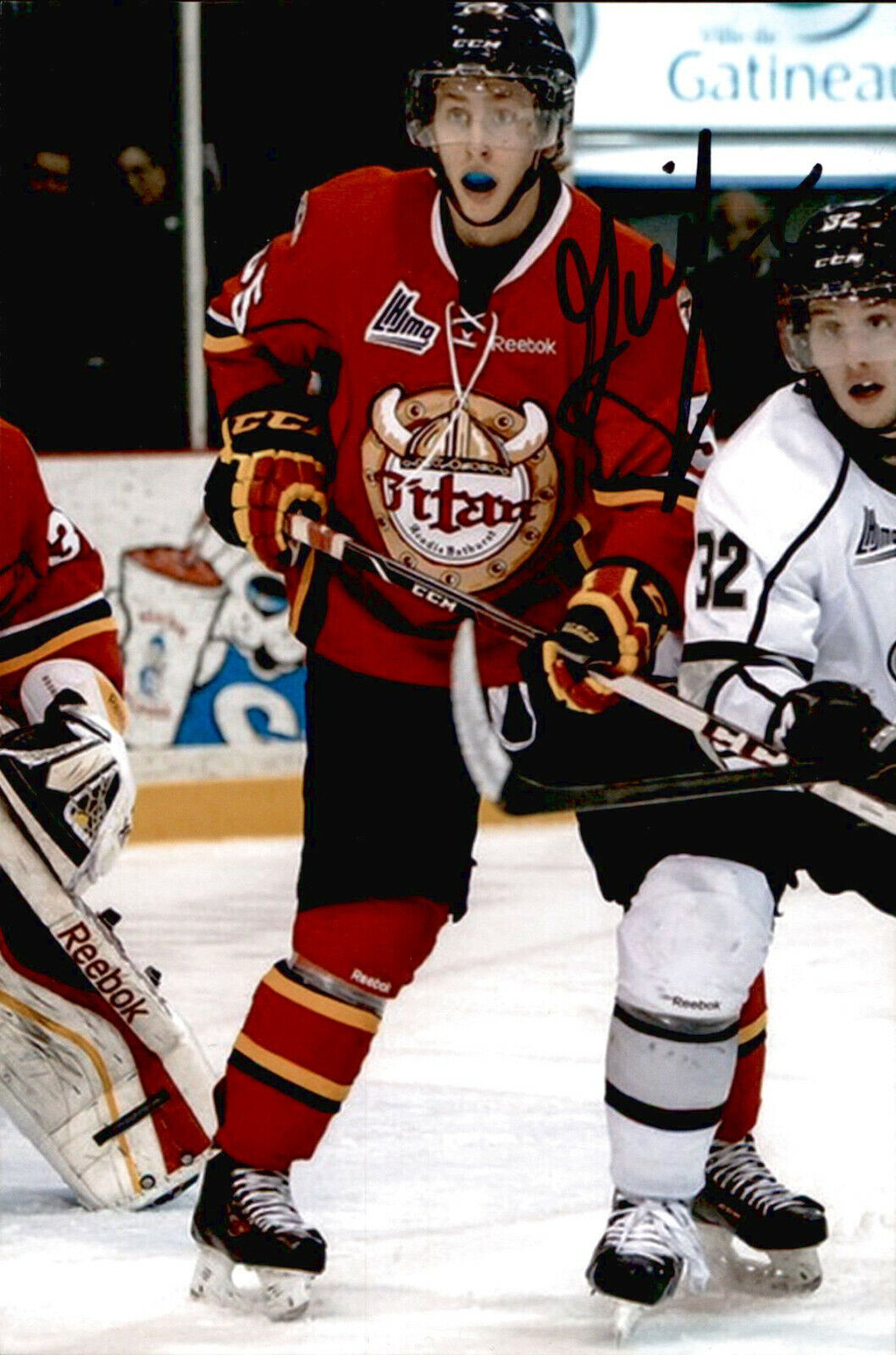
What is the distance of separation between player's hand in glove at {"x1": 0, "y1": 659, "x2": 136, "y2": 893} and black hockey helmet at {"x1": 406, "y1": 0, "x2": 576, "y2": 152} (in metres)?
0.63

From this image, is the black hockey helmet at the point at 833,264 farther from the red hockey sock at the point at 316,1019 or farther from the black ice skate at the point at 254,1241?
the black ice skate at the point at 254,1241

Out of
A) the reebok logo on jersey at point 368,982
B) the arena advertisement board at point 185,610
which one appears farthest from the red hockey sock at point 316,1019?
the arena advertisement board at point 185,610

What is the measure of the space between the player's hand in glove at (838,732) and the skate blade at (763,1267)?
0.53 metres

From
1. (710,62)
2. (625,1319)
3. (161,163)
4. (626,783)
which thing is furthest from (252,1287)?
(710,62)

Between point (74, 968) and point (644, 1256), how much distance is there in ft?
2.36

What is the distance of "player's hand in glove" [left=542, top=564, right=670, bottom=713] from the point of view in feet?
7.36

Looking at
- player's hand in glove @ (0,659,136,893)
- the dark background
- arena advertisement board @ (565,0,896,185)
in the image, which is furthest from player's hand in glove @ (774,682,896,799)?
arena advertisement board @ (565,0,896,185)

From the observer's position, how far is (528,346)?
2.37 metres

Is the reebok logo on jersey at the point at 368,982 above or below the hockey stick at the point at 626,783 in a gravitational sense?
below

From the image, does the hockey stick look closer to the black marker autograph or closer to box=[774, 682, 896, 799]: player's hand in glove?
box=[774, 682, 896, 799]: player's hand in glove

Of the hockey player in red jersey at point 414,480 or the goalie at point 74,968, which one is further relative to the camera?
the goalie at point 74,968

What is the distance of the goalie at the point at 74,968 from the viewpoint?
105 inches

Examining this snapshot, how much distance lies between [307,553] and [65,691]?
333 millimetres

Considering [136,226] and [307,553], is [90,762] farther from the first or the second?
[136,226]
